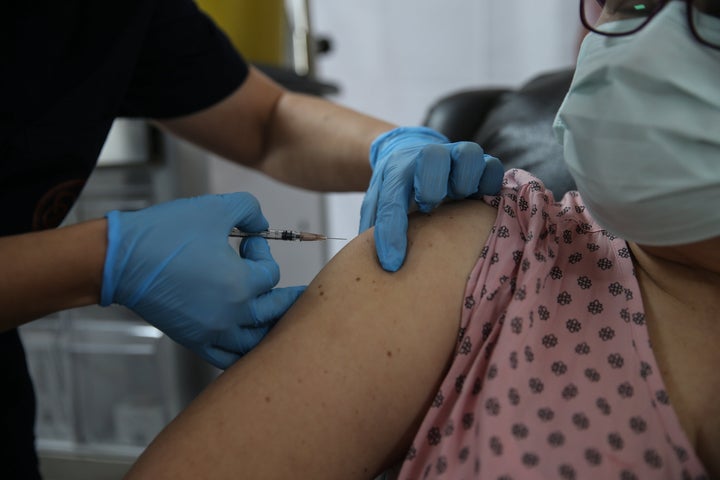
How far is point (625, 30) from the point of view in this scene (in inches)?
26.1

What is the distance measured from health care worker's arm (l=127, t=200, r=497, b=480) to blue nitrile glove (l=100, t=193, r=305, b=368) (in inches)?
2.9

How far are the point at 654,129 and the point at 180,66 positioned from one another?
2.73 ft

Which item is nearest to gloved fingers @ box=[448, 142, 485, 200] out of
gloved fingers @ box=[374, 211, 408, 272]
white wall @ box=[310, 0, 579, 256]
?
gloved fingers @ box=[374, 211, 408, 272]

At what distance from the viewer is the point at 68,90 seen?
1000 mm

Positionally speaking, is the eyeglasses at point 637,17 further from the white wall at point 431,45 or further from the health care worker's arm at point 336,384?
the white wall at point 431,45

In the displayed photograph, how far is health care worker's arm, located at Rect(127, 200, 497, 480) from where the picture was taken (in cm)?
65

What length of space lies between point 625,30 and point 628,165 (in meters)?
0.14

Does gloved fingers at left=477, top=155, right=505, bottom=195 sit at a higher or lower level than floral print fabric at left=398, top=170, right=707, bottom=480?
higher

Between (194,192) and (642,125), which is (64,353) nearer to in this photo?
(194,192)

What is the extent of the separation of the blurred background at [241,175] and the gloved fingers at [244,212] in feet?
0.25

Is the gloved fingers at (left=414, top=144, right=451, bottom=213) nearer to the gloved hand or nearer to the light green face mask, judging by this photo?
the gloved hand

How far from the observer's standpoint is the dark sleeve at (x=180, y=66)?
1116 millimetres

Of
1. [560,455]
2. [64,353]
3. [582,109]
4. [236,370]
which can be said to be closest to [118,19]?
A: [236,370]

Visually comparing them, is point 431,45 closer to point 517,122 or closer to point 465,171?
point 517,122
